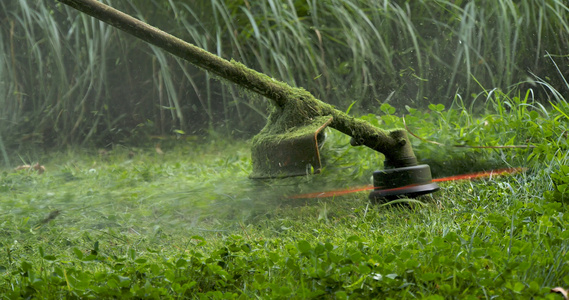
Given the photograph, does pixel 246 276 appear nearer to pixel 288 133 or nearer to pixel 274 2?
pixel 288 133

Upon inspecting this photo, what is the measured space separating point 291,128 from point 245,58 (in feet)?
6.29

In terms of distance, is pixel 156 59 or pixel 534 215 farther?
pixel 156 59

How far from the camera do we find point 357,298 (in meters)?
1.05

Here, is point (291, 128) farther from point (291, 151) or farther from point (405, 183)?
point (405, 183)

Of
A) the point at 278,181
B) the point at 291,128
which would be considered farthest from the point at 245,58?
the point at 291,128

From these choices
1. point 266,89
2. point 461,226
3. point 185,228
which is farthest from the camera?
point 185,228

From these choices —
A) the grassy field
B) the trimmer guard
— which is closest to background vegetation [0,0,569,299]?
the grassy field

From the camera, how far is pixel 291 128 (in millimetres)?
1720

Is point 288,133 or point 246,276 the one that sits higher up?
point 288,133

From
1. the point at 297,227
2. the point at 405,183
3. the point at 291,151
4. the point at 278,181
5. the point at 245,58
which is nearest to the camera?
the point at 291,151

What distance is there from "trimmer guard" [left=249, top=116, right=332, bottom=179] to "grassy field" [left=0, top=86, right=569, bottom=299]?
0.60 ft

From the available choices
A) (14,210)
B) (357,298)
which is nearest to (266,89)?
(357,298)

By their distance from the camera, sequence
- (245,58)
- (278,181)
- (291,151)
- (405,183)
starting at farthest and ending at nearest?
(245,58)
(278,181)
(405,183)
(291,151)

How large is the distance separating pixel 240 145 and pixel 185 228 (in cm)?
152
